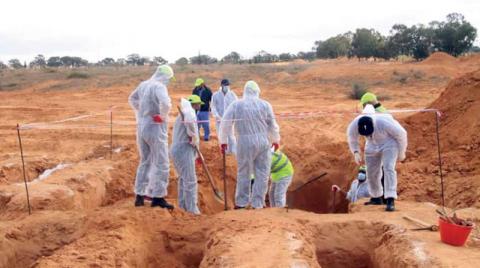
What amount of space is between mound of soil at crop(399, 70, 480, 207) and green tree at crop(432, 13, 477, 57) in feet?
90.4

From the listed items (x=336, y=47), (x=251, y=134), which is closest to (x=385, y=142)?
(x=251, y=134)

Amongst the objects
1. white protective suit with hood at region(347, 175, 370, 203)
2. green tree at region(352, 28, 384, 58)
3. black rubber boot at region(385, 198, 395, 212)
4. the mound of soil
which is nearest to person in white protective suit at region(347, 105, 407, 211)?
black rubber boot at region(385, 198, 395, 212)

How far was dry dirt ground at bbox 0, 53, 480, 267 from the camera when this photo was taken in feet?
20.5

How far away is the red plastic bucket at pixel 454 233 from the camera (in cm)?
602

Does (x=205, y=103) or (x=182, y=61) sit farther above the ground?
(x=182, y=61)

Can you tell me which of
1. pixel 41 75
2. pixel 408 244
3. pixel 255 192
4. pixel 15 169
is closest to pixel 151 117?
pixel 255 192

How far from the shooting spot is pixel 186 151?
334 inches

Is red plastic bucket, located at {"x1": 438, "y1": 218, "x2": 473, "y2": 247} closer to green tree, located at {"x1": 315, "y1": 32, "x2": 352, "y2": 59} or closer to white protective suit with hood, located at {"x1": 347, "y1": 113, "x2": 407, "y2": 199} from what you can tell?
white protective suit with hood, located at {"x1": 347, "y1": 113, "x2": 407, "y2": 199}

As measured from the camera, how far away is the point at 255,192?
8.62 meters

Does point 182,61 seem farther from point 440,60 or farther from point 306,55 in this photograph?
point 440,60

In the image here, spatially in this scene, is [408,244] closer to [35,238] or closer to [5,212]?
[35,238]

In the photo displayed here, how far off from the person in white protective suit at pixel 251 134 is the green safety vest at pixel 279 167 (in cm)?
75

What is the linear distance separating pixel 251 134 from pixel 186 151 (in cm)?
105

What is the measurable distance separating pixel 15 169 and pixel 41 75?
103ft
